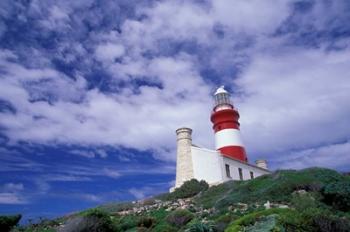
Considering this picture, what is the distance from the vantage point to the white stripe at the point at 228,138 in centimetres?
3891

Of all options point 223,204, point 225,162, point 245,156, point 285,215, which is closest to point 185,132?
point 225,162

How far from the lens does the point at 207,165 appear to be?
35.2m

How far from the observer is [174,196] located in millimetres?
32750

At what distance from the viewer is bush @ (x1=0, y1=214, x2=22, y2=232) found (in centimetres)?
2431

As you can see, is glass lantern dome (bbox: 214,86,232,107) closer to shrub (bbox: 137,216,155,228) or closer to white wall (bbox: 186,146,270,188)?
white wall (bbox: 186,146,270,188)

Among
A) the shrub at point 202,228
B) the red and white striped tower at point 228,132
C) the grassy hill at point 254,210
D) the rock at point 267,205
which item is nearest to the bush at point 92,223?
the grassy hill at point 254,210

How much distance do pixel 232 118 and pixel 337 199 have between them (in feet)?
64.7

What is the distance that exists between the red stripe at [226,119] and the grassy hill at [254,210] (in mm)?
8786

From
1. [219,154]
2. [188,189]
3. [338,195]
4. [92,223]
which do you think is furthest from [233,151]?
[92,223]

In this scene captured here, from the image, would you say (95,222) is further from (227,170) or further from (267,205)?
(227,170)

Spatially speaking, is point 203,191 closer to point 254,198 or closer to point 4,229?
point 254,198

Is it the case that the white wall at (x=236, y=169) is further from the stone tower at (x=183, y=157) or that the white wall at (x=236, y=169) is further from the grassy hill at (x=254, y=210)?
the grassy hill at (x=254, y=210)

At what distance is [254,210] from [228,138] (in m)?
19.3

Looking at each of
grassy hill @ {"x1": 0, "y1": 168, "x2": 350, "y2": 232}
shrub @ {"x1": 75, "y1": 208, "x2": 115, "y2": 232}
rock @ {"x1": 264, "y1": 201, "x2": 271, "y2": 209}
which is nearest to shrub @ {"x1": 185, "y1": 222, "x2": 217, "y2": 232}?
grassy hill @ {"x1": 0, "y1": 168, "x2": 350, "y2": 232}
